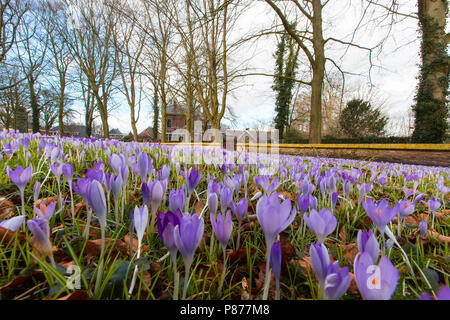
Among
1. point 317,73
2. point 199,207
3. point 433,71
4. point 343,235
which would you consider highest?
point 433,71

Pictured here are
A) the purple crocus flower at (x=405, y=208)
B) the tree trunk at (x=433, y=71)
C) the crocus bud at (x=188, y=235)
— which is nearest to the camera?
the crocus bud at (x=188, y=235)

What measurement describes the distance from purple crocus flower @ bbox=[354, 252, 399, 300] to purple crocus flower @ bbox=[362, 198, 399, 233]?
0.32m

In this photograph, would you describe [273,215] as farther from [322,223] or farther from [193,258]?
[193,258]

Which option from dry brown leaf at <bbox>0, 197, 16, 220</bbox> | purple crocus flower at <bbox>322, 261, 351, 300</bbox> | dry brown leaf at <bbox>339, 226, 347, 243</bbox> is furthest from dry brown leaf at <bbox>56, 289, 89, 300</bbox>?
dry brown leaf at <bbox>339, 226, 347, 243</bbox>

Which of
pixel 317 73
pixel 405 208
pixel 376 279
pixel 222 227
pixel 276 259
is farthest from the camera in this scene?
pixel 317 73

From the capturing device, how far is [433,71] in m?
11.7

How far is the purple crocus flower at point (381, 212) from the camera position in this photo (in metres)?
0.71

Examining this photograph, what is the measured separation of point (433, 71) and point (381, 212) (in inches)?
607

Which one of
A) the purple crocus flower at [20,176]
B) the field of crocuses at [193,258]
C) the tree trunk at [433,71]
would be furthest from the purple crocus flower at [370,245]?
the tree trunk at [433,71]

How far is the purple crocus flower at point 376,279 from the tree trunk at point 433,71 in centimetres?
1449

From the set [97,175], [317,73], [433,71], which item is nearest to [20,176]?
[97,175]

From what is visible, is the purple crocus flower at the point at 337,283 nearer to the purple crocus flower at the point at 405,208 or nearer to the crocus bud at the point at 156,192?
the crocus bud at the point at 156,192

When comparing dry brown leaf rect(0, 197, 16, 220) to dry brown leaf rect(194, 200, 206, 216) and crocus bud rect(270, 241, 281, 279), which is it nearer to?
dry brown leaf rect(194, 200, 206, 216)
